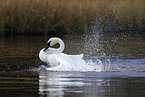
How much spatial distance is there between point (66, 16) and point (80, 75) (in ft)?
44.1

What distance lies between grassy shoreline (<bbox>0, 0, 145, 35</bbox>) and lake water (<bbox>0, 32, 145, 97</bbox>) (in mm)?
6212

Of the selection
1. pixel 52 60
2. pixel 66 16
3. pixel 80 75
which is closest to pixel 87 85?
pixel 80 75

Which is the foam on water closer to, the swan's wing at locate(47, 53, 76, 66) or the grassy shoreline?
the swan's wing at locate(47, 53, 76, 66)

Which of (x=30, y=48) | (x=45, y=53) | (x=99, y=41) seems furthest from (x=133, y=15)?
(x=45, y=53)

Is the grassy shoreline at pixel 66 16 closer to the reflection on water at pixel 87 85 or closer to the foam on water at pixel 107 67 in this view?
the foam on water at pixel 107 67

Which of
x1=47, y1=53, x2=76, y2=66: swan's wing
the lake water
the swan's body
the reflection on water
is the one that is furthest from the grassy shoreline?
the reflection on water

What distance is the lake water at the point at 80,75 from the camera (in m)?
7.44

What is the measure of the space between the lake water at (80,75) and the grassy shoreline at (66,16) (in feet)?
20.4

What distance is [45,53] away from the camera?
11133 mm

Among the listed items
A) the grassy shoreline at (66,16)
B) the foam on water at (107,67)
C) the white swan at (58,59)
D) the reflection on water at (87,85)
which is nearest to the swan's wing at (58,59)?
the white swan at (58,59)

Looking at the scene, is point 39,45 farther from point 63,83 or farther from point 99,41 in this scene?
point 63,83

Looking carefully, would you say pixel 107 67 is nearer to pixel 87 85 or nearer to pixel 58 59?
pixel 58 59

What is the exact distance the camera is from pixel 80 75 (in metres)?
9.59

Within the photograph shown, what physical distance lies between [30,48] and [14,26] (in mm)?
6369
